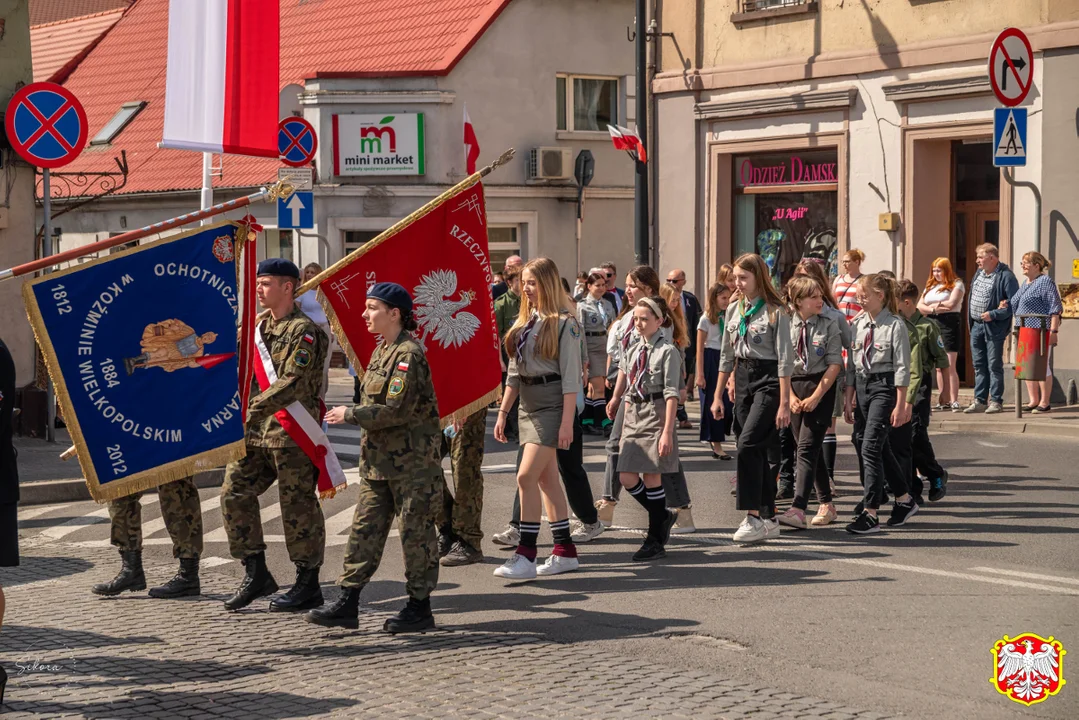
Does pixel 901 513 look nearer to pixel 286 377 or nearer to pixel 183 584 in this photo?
pixel 286 377

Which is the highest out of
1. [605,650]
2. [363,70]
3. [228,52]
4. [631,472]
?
[363,70]

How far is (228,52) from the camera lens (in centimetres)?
1433

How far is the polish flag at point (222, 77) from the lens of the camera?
14.2m

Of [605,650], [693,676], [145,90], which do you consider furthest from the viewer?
[145,90]

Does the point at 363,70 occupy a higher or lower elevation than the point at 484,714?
higher

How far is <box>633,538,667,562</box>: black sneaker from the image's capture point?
9.52m

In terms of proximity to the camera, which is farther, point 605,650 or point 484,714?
point 605,650

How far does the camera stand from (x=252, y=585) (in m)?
8.34

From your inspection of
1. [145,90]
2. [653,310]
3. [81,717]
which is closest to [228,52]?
[653,310]

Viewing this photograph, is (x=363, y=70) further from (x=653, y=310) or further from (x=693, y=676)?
(x=693, y=676)

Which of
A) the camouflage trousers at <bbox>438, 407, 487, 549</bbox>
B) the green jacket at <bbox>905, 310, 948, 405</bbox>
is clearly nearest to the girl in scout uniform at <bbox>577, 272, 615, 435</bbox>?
the green jacket at <bbox>905, 310, 948, 405</bbox>

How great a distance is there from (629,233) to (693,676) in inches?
1016

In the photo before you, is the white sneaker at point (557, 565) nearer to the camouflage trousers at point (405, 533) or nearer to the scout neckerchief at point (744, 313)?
the camouflage trousers at point (405, 533)

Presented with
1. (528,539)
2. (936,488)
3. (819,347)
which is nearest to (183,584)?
(528,539)
